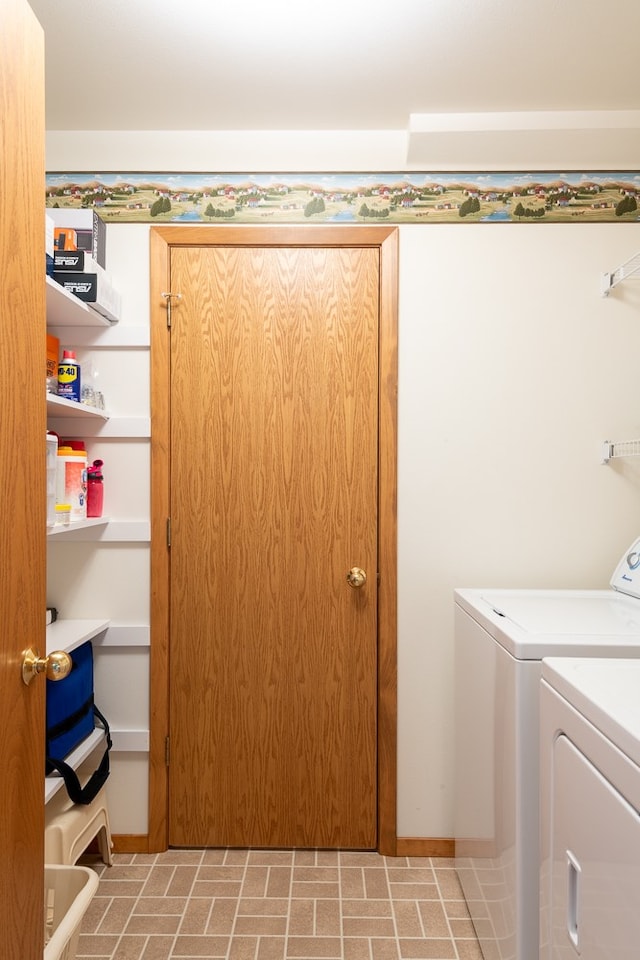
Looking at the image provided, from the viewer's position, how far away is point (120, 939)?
172 cm

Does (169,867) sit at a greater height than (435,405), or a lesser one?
lesser

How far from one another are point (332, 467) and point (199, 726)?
1013 mm

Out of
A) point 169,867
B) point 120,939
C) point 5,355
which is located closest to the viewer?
point 5,355

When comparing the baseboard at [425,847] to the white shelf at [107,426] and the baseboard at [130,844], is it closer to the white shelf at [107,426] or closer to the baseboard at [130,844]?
the baseboard at [130,844]

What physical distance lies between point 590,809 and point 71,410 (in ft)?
5.57

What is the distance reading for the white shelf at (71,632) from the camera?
1840 millimetres

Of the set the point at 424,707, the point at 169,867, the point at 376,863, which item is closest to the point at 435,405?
the point at 424,707

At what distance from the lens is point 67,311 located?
77.1 inches

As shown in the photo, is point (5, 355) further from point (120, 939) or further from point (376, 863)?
point (376, 863)

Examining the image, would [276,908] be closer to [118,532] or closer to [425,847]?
[425,847]

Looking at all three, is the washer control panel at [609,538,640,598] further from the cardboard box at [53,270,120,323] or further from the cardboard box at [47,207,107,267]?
the cardboard box at [47,207,107,267]

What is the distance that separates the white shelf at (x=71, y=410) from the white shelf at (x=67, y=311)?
27cm

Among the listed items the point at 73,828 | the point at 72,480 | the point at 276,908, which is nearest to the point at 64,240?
the point at 72,480

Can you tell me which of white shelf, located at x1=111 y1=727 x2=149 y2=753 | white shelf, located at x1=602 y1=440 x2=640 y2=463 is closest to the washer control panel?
white shelf, located at x1=602 y1=440 x2=640 y2=463
